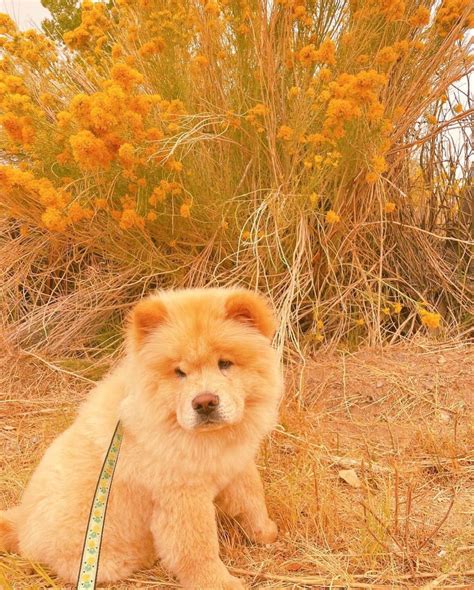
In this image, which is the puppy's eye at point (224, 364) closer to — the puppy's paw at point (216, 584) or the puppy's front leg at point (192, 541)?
the puppy's front leg at point (192, 541)

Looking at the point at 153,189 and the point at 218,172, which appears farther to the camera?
the point at 218,172

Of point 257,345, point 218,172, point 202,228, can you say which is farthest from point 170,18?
point 257,345

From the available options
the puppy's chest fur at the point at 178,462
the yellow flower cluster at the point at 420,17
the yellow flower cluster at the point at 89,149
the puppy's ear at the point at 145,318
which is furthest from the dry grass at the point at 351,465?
the yellow flower cluster at the point at 420,17

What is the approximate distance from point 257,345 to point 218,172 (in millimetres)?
1841

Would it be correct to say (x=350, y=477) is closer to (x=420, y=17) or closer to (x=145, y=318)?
(x=145, y=318)

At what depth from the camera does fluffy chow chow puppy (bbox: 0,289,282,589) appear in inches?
54.2

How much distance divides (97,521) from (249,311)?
25.1 inches

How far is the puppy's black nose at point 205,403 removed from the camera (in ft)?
4.24

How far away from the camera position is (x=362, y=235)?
3254mm

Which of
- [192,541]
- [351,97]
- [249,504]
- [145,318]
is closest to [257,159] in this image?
[351,97]

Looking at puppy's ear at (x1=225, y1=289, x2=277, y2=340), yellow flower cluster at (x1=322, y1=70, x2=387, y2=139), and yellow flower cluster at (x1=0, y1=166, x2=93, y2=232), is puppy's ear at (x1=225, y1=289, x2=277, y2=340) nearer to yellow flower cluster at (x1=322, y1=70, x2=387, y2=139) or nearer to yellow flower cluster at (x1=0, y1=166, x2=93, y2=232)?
yellow flower cluster at (x1=322, y1=70, x2=387, y2=139)

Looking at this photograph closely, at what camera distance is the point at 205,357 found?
53.4 inches

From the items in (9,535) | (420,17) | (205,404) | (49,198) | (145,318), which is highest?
(420,17)

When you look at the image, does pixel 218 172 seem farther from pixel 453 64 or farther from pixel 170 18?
pixel 453 64
